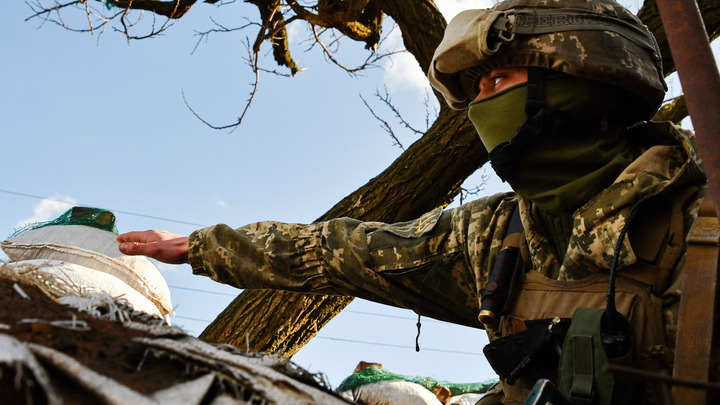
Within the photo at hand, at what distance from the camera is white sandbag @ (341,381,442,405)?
13.0 ft

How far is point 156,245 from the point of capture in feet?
8.86

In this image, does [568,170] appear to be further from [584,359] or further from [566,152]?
[584,359]

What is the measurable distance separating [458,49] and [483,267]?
2.83 feet

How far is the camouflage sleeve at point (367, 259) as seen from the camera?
8.85 ft

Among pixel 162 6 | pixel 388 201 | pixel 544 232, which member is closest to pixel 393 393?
pixel 388 201

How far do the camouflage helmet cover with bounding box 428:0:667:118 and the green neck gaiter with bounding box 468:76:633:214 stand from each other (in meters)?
0.08

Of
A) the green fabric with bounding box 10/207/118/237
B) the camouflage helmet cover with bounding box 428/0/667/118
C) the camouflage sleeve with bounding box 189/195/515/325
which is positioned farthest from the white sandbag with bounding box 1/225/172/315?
the camouflage helmet cover with bounding box 428/0/667/118

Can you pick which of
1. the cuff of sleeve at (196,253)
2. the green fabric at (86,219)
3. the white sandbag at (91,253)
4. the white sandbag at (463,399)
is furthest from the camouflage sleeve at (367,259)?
the white sandbag at (463,399)

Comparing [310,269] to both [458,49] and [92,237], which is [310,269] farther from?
[92,237]

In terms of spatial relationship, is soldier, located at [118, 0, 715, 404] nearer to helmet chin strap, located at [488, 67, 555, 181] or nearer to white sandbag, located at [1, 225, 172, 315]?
helmet chin strap, located at [488, 67, 555, 181]

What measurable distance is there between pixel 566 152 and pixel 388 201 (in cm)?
152

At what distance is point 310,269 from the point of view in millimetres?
2779

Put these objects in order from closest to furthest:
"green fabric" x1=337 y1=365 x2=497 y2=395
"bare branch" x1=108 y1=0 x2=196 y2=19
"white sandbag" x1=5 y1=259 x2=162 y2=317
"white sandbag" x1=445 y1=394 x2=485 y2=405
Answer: "white sandbag" x1=5 y1=259 x2=162 y2=317 < "green fabric" x1=337 y1=365 x2=497 y2=395 < "white sandbag" x1=445 y1=394 x2=485 y2=405 < "bare branch" x1=108 y1=0 x2=196 y2=19

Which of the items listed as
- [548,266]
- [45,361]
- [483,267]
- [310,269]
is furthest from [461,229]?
[45,361]
